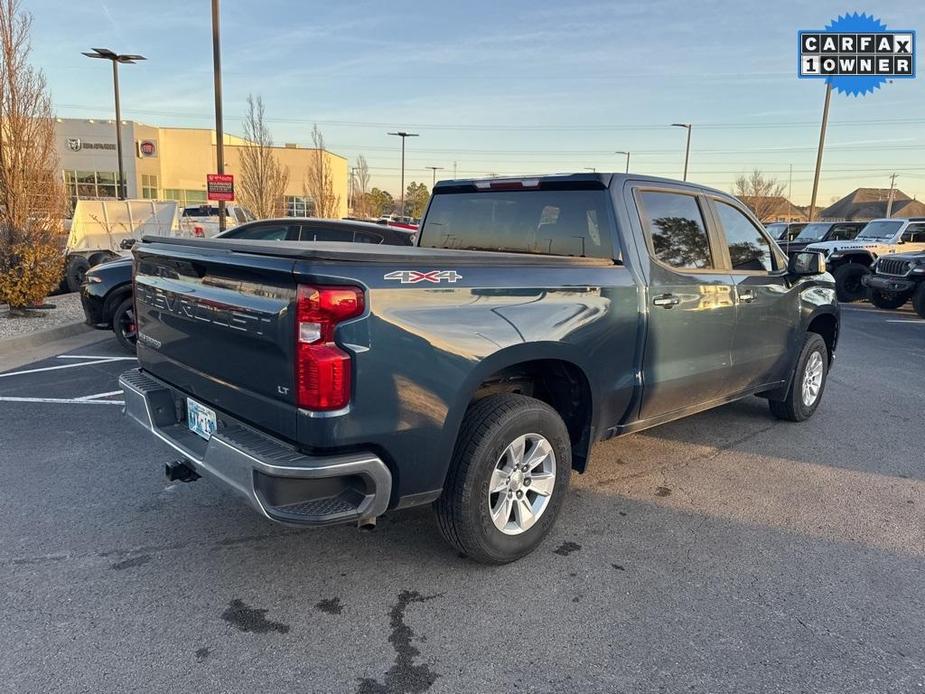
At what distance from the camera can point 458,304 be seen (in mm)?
2922

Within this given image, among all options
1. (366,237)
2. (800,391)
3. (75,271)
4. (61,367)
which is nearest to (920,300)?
(800,391)

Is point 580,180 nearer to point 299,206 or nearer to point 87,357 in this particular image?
point 87,357

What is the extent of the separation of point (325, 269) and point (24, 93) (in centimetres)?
1102

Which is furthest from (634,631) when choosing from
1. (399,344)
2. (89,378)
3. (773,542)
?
(89,378)

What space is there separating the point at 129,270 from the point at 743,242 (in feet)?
21.2

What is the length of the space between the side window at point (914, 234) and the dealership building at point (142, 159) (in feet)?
131

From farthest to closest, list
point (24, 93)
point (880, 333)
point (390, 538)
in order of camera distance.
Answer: point (880, 333), point (24, 93), point (390, 538)

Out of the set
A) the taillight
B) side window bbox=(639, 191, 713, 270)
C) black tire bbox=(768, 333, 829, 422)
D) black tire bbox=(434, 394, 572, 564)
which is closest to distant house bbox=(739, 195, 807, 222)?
black tire bbox=(768, 333, 829, 422)

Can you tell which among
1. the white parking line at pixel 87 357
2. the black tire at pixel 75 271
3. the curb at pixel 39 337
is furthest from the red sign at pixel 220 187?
the white parking line at pixel 87 357

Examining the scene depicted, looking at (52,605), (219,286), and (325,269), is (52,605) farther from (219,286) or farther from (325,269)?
(325,269)

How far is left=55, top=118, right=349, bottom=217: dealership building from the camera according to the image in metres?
51.2

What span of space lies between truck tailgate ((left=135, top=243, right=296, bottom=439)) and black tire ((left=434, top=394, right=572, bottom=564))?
0.83m

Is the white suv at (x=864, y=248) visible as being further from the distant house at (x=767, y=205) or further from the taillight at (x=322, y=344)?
the distant house at (x=767, y=205)

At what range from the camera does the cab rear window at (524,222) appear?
3895 mm
